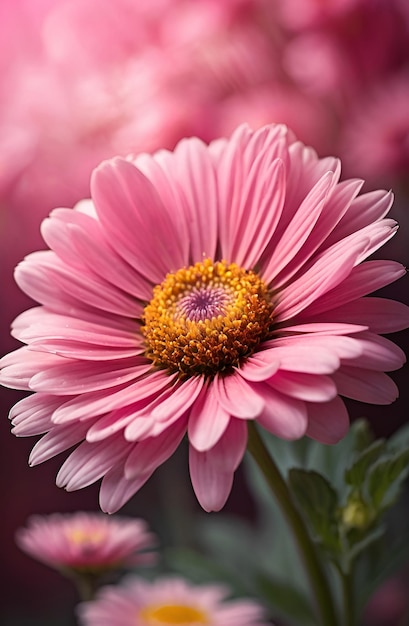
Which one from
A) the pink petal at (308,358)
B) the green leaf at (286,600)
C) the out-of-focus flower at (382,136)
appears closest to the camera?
the pink petal at (308,358)

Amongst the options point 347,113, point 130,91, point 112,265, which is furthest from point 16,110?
point 112,265

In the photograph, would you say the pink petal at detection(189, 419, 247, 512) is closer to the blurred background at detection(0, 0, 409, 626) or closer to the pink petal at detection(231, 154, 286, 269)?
the pink petal at detection(231, 154, 286, 269)

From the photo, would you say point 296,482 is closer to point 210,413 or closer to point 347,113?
point 210,413

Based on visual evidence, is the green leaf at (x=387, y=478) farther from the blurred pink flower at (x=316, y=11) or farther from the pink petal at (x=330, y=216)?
the blurred pink flower at (x=316, y=11)

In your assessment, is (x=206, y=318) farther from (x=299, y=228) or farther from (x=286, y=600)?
(x=286, y=600)

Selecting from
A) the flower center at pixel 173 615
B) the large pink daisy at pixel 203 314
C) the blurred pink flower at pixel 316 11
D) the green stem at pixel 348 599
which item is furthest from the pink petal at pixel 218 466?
the blurred pink flower at pixel 316 11

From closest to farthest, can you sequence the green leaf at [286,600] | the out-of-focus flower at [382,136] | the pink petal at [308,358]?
the pink petal at [308,358] < the green leaf at [286,600] < the out-of-focus flower at [382,136]

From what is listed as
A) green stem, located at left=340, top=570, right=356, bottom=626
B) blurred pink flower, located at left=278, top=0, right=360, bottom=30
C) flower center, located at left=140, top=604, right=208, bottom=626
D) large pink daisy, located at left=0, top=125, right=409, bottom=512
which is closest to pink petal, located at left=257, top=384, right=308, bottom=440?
large pink daisy, located at left=0, top=125, right=409, bottom=512
